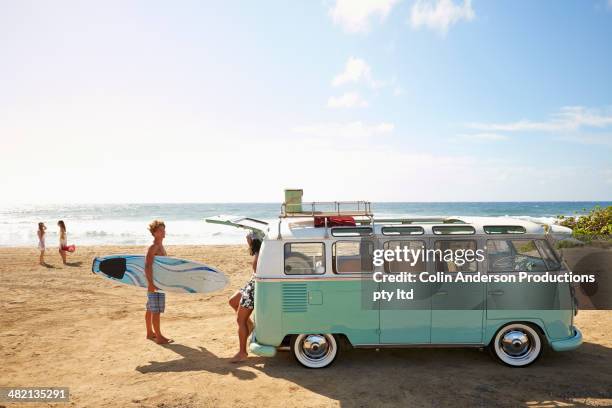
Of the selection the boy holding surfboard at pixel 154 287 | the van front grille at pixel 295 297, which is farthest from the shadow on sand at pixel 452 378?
the boy holding surfboard at pixel 154 287

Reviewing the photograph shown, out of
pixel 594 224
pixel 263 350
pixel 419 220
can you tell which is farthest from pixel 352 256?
pixel 594 224

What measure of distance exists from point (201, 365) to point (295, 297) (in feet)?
7.32

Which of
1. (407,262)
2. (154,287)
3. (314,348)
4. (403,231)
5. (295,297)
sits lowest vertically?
(314,348)

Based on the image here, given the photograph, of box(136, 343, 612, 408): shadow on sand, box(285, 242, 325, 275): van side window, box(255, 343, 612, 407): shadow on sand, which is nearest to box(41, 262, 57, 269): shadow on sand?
box(136, 343, 612, 408): shadow on sand

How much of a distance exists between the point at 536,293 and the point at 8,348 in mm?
9944

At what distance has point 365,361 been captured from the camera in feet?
25.2

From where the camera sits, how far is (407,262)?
7.07 metres

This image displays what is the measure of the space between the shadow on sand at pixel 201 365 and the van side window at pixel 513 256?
14.5ft

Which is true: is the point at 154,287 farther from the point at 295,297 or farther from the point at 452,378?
the point at 452,378

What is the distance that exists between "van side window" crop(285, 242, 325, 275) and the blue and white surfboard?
2.87 m

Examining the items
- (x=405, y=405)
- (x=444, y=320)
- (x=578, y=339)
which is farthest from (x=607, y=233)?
(x=405, y=405)

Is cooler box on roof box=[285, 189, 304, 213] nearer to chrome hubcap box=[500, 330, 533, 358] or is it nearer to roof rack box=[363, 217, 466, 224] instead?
roof rack box=[363, 217, 466, 224]

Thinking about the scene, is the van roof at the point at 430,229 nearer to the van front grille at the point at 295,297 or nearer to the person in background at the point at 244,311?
the van front grille at the point at 295,297

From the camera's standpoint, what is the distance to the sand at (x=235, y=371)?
6.23 metres
